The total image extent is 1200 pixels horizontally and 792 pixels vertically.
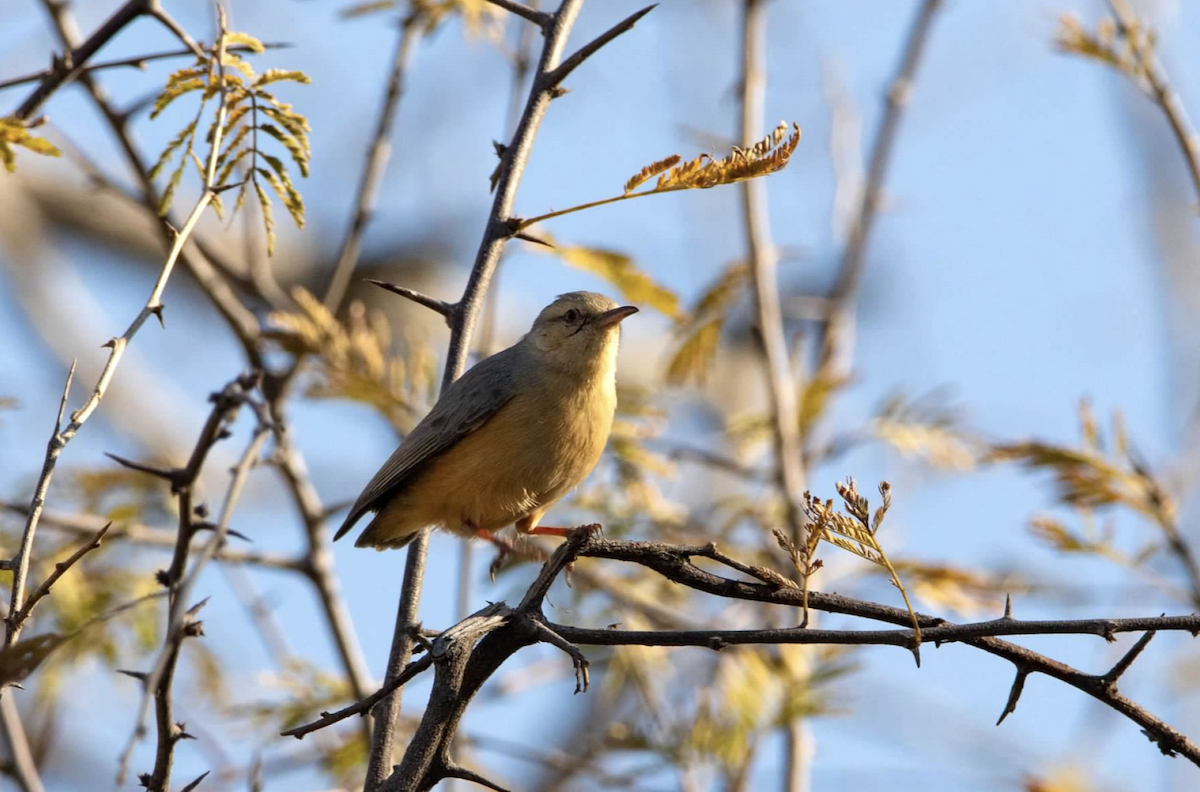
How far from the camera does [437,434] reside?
14.1ft

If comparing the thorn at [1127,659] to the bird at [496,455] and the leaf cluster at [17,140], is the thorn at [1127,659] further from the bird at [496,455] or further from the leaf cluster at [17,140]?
the bird at [496,455]

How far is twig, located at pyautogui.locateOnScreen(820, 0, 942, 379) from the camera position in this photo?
6.74 meters

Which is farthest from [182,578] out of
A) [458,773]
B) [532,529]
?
[532,529]

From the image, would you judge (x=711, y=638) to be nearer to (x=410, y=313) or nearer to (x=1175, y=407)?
(x=1175, y=407)

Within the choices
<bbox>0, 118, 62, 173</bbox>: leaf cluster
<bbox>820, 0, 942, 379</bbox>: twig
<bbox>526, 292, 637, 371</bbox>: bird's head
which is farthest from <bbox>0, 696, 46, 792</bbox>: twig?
<bbox>820, 0, 942, 379</bbox>: twig

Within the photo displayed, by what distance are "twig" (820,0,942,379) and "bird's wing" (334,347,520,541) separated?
2.72 metres

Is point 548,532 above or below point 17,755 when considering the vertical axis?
above

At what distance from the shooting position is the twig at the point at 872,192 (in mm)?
6738

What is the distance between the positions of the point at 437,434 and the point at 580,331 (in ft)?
2.87

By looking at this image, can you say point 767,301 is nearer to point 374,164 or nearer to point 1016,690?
point 374,164

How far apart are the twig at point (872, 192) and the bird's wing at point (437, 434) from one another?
2.72 m

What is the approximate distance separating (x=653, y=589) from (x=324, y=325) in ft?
8.01

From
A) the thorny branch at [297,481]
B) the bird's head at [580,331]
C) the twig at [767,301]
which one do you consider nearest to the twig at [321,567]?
the thorny branch at [297,481]

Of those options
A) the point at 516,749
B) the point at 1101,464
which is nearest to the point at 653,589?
the point at 516,749
